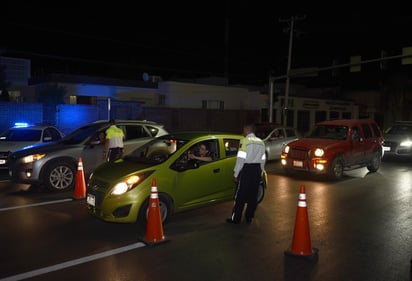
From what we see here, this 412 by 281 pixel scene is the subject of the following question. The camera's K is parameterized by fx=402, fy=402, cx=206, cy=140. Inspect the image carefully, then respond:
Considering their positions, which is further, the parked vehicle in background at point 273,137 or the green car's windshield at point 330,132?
the parked vehicle in background at point 273,137

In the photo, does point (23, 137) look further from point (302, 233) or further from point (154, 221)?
point (302, 233)

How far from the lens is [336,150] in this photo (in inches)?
470

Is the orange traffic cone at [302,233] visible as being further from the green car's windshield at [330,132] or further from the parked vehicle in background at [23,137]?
the parked vehicle in background at [23,137]

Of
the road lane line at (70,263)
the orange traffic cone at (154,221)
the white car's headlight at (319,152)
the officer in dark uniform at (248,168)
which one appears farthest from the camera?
the white car's headlight at (319,152)

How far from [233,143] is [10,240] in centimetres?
438

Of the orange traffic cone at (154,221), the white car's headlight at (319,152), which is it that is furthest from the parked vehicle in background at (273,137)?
the orange traffic cone at (154,221)

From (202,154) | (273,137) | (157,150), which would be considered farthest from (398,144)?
(157,150)

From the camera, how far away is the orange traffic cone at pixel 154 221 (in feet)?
19.4

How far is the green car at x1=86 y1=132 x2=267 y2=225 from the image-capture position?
21.2 ft

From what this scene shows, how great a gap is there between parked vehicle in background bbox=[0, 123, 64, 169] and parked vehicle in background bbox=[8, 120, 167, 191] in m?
2.65

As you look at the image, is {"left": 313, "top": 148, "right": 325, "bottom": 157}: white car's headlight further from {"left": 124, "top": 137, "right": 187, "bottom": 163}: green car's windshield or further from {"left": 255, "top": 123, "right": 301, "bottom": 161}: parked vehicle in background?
{"left": 124, "top": 137, "right": 187, "bottom": 163}: green car's windshield

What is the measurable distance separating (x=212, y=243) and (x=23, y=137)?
9355 mm

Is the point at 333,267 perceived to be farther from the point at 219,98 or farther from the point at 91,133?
the point at 219,98

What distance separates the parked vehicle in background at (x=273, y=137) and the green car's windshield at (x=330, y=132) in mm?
2313
